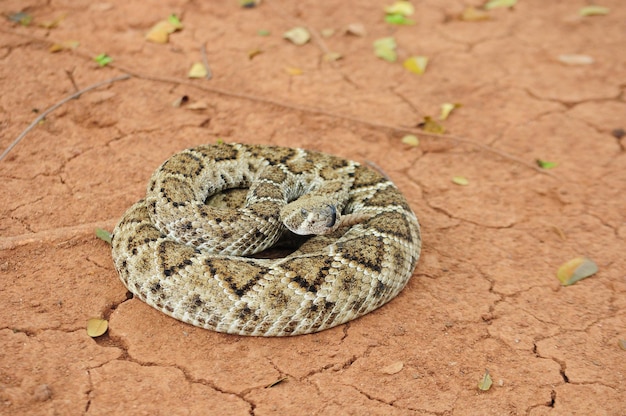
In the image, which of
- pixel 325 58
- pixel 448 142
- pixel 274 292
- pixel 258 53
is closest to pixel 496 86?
pixel 448 142

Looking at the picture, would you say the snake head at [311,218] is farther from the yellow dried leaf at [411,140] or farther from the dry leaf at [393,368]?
the yellow dried leaf at [411,140]

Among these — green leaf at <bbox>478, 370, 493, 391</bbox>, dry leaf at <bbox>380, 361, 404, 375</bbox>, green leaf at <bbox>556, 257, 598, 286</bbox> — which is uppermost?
dry leaf at <bbox>380, 361, 404, 375</bbox>

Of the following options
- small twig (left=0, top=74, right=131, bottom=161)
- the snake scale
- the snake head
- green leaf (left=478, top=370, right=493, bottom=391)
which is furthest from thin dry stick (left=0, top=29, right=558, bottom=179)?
green leaf (left=478, top=370, right=493, bottom=391)

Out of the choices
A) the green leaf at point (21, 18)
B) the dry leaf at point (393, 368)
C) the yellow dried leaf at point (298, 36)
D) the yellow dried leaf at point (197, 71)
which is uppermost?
the green leaf at point (21, 18)

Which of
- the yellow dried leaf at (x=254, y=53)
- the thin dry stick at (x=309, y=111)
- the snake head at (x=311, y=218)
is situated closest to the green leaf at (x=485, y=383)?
the snake head at (x=311, y=218)

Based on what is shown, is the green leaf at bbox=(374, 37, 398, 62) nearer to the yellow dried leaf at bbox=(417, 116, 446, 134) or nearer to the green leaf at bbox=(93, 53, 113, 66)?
the yellow dried leaf at bbox=(417, 116, 446, 134)

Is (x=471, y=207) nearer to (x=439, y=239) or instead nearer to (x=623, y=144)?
(x=439, y=239)

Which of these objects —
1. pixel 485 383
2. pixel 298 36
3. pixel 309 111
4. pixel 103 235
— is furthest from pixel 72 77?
pixel 485 383
